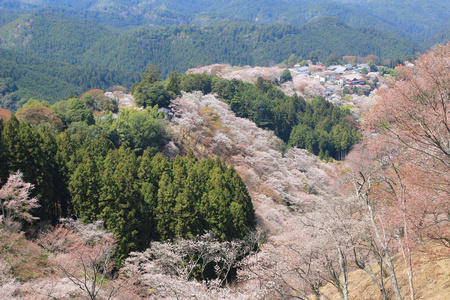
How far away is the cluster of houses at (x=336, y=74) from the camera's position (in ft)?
299

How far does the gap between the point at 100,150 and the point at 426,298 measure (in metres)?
21.5

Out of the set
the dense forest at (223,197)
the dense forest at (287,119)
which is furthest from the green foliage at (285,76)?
the dense forest at (287,119)

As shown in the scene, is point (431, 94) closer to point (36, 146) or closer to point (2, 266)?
point (2, 266)

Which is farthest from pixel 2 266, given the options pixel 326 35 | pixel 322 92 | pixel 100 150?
pixel 326 35

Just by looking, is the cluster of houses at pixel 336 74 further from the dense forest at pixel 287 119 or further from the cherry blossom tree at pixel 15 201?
the cherry blossom tree at pixel 15 201

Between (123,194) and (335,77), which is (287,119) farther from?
(335,77)

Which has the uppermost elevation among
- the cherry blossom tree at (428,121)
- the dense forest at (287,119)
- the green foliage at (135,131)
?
the cherry blossom tree at (428,121)

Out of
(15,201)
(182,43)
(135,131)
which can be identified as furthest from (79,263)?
(182,43)

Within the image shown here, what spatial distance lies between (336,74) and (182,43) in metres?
69.1

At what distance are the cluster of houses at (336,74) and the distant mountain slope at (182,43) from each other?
4123cm

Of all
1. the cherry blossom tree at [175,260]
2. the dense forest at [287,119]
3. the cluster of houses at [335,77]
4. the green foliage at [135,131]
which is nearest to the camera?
the cherry blossom tree at [175,260]

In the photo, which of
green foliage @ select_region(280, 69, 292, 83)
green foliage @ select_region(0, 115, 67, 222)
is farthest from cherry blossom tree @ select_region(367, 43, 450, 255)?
green foliage @ select_region(280, 69, 292, 83)

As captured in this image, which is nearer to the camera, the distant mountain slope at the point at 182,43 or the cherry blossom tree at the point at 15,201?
the cherry blossom tree at the point at 15,201

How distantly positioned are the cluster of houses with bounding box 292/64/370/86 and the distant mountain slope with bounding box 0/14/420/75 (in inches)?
1623
